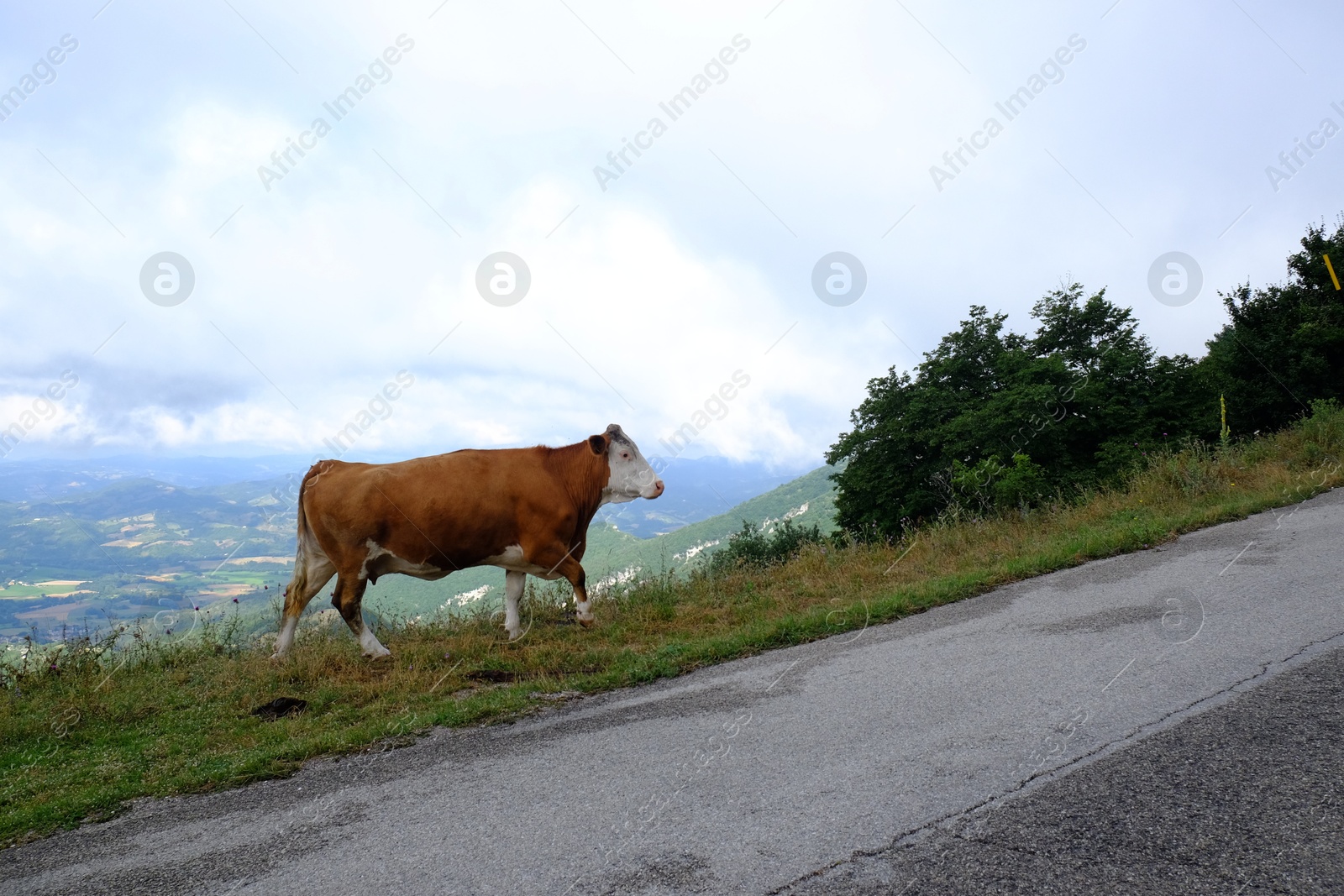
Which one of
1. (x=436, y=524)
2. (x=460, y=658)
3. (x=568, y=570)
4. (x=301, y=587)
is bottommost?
(x=460, y=658)

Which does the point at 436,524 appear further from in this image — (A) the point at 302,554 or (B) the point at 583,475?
(B) the point at 583,475

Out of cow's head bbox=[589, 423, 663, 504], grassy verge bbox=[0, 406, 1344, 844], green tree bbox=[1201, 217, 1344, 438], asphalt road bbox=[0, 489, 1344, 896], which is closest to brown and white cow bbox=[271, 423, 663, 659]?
cow's head bbox=[589, 423, 663, 504]

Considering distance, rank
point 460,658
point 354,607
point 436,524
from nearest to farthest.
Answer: point 460,658 < point 354,607 < point 436,524

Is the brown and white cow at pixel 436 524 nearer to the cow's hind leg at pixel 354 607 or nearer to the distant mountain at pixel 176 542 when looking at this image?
the cow's hind leg at pixel 354 607

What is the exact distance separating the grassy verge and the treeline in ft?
26.8

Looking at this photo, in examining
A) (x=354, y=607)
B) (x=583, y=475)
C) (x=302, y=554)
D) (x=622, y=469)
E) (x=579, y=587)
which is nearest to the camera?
(x=354, y=607)

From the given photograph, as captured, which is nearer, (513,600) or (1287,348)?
(513,600)

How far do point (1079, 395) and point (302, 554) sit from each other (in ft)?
70.3

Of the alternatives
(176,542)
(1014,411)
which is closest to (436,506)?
(1014,411)

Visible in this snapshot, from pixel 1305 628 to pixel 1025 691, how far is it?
2429mm

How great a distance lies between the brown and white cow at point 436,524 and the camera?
845 centimetres

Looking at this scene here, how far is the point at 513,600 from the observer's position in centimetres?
923

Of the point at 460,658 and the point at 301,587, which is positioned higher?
the point at 301,587

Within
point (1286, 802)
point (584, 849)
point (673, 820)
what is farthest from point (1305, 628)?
point (584, 849)
